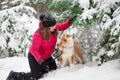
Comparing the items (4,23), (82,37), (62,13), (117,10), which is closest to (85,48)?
(82,37)

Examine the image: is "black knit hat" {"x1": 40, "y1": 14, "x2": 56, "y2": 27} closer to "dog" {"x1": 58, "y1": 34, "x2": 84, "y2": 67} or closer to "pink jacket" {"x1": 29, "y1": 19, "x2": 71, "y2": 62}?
"pink jacket" {"x1": 29, "y1": 19, "x2": 71, "y2": 62}

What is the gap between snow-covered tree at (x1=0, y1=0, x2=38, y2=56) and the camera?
9398 millimetres

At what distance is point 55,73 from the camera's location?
19.8 ft

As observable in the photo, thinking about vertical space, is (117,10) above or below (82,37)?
above

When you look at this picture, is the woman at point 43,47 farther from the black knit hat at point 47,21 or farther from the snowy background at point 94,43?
the snowy background at point 94,43

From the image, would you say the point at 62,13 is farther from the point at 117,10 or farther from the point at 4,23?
the point at 4,23

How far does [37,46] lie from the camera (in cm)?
585

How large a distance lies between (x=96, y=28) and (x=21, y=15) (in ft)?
13.5

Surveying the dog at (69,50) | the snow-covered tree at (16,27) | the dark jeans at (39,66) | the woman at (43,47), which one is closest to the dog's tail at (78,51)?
the dog at (69,50)

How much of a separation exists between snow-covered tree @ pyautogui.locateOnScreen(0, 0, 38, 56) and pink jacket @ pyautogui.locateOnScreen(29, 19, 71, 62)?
3238 millimetres

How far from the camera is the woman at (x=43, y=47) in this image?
19.2 feet

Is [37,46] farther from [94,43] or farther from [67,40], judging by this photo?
[94,43]

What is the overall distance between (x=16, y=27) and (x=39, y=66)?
3.71 metres

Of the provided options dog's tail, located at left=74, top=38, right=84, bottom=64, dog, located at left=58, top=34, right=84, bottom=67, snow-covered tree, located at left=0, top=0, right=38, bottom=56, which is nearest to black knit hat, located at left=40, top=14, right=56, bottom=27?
dog, located at left=58, top=34, right=84, bottom=67
